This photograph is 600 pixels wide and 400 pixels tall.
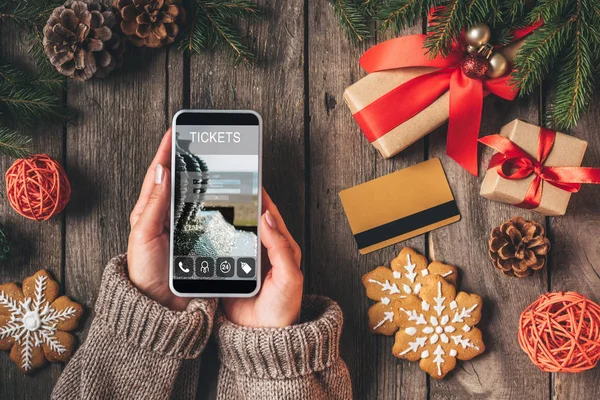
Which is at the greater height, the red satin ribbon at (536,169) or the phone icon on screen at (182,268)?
the red satin ribbon at (536,169)

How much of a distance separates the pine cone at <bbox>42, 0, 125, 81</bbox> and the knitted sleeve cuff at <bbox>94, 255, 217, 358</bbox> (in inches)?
15.1

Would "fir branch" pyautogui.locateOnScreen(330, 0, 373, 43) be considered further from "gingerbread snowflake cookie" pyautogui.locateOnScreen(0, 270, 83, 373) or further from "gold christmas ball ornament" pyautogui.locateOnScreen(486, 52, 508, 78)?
"gingerbread snowflake cookie" pyautogui.locateOnScreen(0, 270, 83, 373)

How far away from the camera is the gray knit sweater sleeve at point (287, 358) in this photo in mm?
928

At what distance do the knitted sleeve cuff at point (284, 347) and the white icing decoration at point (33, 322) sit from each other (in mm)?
349

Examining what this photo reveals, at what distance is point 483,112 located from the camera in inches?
43.0

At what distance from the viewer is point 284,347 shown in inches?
36.4

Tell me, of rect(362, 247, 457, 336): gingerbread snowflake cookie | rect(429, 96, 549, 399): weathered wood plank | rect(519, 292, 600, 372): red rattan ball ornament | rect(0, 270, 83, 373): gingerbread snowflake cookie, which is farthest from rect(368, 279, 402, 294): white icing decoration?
rect(0, 270, 83, 373): gingerbread snowflake cookie

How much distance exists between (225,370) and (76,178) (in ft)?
1.59

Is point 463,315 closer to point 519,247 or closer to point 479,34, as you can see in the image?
point 519,247

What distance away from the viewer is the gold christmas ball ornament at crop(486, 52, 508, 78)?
99 centimetres

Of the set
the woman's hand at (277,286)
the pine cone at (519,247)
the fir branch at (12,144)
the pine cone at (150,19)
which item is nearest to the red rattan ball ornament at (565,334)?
the pine cone at (519,247)

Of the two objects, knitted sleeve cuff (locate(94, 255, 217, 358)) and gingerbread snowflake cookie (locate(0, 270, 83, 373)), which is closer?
knitted sleeve cuff (locate(94, 255, 217, 358))

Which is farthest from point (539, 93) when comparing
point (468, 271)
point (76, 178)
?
point (76, 178)

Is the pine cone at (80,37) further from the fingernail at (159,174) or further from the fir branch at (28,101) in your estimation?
the fingernail at (159,174)
